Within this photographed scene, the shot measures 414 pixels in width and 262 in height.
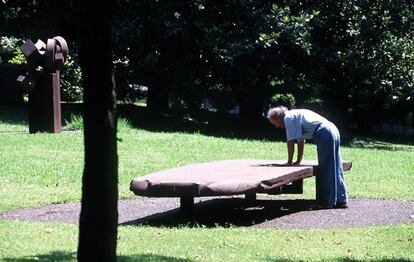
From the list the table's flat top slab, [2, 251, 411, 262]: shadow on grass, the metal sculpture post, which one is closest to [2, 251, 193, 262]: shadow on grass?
[2, 251, 411, 262]: shadow on grass

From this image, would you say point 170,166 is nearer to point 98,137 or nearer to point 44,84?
point 44,84

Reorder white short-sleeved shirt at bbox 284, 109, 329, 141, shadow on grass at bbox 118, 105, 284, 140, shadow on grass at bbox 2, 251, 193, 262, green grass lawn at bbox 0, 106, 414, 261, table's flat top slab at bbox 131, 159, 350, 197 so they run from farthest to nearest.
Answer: shadow on grass at bbox 118, 105, 284, 140
white short-sleeved shirt at bbox 284, 109, 329, 141
table's flat top slab at bbox 131, 159, 350, 197
green grass lawn at bbox 0, 106, 414, 261
shadow on grass at bbox 2, 251, 193, 262

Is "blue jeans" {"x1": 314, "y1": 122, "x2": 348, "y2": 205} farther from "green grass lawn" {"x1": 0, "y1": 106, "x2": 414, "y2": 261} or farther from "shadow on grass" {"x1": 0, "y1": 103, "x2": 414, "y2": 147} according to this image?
"shadow on grass" {"x1": 0, "y1": 103, "x2": 414, "y2": 147}

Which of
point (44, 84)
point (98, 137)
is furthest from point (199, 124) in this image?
point (98, 137)

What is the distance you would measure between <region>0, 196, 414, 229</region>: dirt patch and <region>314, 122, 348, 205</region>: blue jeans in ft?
0.86

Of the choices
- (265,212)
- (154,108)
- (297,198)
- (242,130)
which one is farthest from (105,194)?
(154,108)

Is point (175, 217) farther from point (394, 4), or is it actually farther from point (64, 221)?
Result: point (394, 4)

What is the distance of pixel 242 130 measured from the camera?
82.3ft

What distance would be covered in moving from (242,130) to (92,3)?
20570 mm

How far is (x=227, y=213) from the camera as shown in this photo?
11.0 metres

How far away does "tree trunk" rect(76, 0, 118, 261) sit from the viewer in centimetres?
464

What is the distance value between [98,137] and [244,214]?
250 inches

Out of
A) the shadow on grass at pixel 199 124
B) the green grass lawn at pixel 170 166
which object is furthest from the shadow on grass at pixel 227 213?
the shadow on grass at pixel 199 124

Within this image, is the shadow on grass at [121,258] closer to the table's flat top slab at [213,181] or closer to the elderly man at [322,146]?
the table's flat top slab at [213,181]
